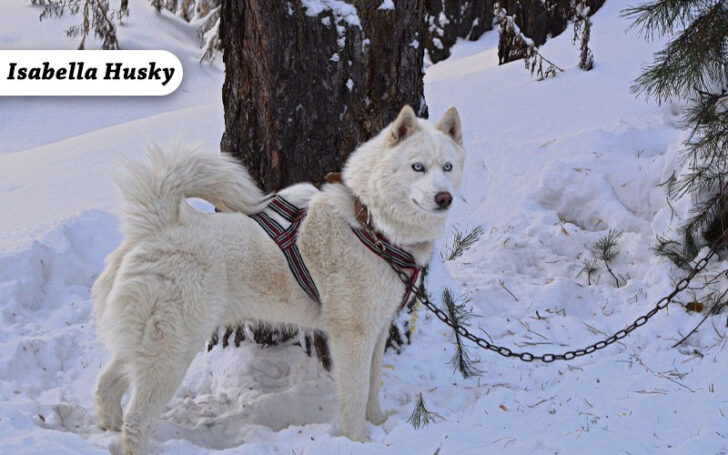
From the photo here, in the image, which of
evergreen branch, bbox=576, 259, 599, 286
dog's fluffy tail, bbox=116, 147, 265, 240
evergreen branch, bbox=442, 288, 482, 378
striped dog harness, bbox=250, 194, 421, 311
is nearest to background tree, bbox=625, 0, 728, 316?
evergreen branch, bbox=576, 259, 599, 286

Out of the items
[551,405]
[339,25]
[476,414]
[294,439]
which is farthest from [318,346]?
[339,25]

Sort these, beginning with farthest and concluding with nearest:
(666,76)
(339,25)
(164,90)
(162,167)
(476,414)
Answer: (164,90) < (666,76) < (339,25) < (476,414) < (162,167)

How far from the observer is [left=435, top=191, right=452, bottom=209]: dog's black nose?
315cm

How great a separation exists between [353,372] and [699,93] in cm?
313

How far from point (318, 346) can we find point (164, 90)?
3188 millimetres

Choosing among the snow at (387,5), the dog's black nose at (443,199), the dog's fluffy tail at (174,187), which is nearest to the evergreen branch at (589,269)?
the dog's black nose at (443,199)

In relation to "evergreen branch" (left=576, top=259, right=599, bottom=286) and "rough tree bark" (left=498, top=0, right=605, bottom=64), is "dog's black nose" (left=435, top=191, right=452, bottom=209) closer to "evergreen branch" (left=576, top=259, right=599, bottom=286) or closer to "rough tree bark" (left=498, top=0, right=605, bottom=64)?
"evergreen branch" (left=576, top=259, right=599, bottom=286)

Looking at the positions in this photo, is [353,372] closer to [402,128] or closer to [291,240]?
[291,240]

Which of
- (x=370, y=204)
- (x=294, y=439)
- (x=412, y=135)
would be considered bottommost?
(x=294, y=439)

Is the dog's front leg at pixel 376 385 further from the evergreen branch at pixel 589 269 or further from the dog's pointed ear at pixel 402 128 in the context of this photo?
the evergreen branch at pixel 589 269

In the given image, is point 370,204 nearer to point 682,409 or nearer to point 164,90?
point 682,409

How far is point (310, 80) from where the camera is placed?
387 cm

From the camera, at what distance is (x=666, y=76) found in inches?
177

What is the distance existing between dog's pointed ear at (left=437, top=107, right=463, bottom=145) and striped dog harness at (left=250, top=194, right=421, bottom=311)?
2.21ft
